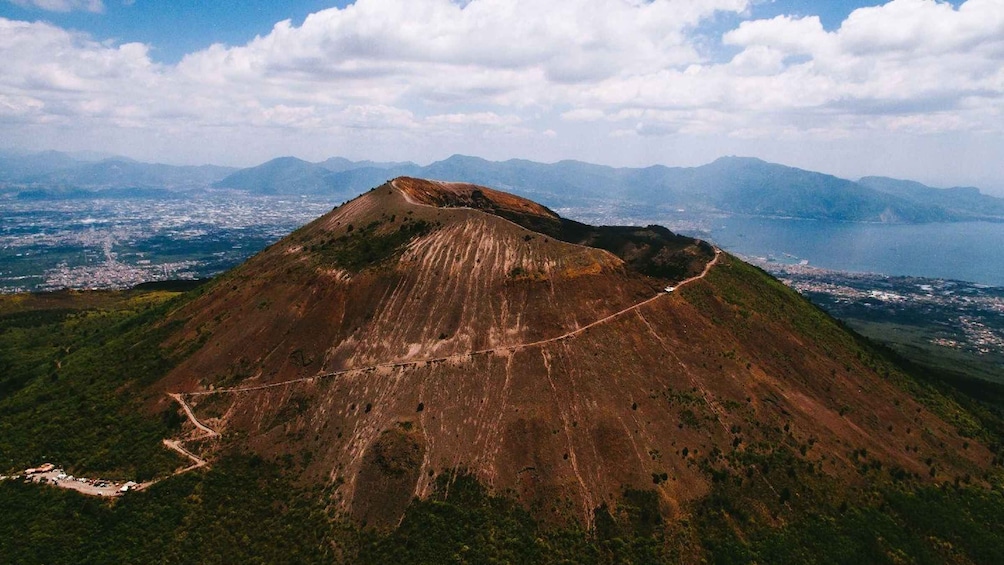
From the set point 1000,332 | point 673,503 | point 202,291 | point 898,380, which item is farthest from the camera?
point 1000,332

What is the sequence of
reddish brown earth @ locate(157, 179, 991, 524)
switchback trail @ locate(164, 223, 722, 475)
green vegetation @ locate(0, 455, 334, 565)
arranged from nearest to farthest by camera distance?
green vegetation @ locate(0, 455, 334, 565)
reddish brown earth @ locate(157, 179, 991, 524)
switchback trail @ locate(164, 223, 722, 475)

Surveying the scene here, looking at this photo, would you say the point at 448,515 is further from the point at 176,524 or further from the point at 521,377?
the point at 176,524

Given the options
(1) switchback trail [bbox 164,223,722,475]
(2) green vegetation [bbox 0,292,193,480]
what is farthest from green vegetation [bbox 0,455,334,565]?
(1) switchback trail [bbox 164,223,722,475]

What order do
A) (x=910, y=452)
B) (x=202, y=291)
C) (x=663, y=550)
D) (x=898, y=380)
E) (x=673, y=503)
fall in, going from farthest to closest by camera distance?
(x=202, y=291) < (x=898, y=380) < (x=910, y=452) < (x=673, y=503) < (x=663, y=550)

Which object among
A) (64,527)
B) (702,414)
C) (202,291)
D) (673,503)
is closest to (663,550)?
(673,503)

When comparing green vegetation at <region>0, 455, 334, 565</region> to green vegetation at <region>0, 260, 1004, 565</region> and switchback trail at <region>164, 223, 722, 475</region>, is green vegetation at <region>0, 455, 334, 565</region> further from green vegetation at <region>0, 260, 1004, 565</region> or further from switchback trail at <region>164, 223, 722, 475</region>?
switchback trail at <region>164, 223, 722, 475</region>

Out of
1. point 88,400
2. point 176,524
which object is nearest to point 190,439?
point 176,524

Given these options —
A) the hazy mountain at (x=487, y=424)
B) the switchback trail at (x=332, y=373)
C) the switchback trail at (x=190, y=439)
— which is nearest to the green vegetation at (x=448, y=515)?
the hazy mountain at (x=487, y=424)

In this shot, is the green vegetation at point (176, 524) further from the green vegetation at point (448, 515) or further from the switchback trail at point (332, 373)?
the switchback trail at point (332, 373)

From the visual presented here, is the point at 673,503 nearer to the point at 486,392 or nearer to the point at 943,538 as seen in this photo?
the point at 486,392
